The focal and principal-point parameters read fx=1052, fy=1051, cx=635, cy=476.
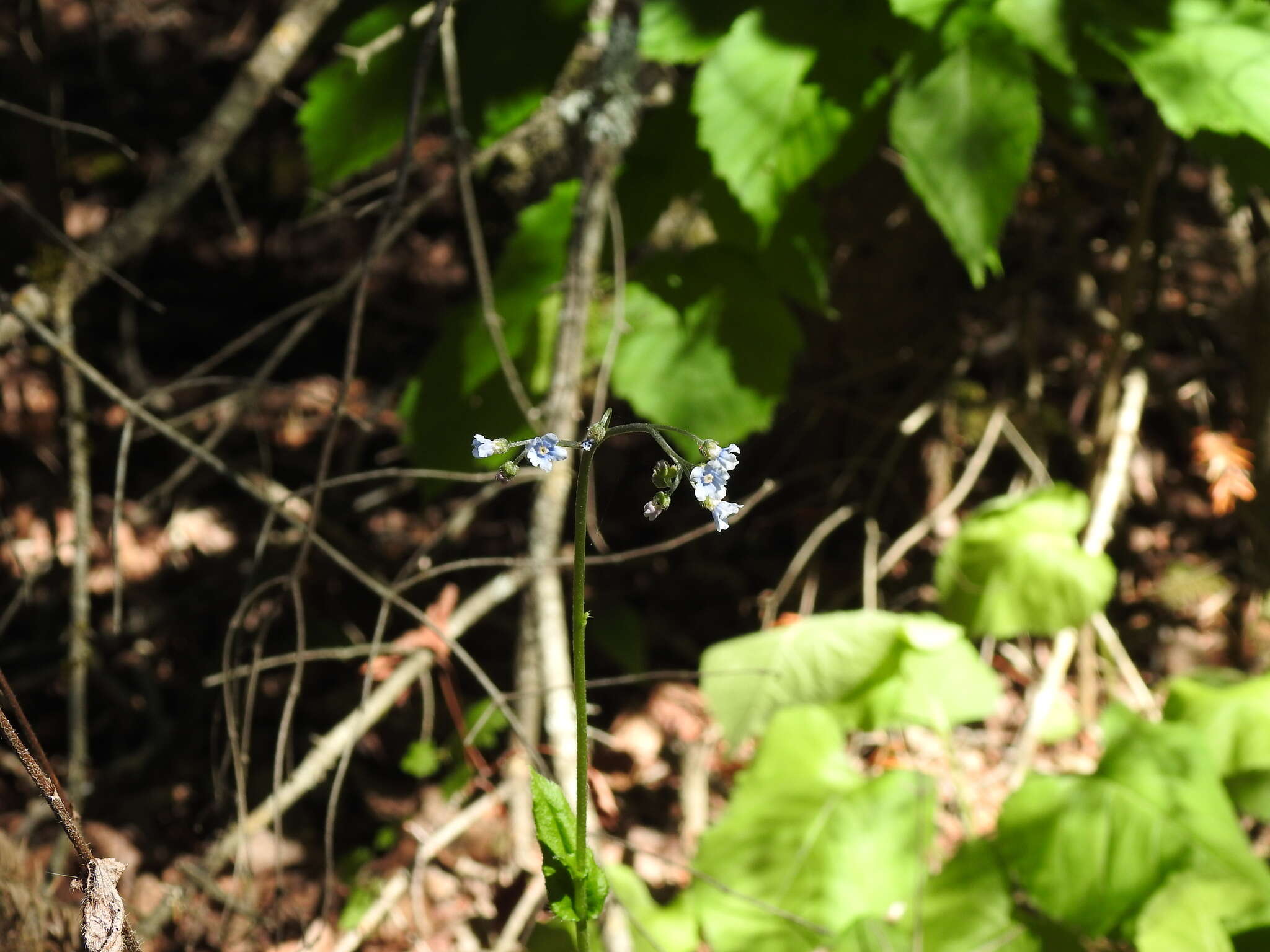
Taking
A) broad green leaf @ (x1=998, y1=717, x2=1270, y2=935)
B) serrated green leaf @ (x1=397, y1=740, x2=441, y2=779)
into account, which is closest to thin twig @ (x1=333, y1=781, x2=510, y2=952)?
serrated green leaf @ (x1=397, y1=740, x2=441, y2=779)

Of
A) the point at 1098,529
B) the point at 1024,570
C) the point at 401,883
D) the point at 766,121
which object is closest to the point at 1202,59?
the point at 766,121

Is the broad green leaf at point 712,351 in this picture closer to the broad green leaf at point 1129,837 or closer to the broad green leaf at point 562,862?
the broad green leaf at point 1129,837

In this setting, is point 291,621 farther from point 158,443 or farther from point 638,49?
point 638,49

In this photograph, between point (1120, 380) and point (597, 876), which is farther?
point (1120, 380)

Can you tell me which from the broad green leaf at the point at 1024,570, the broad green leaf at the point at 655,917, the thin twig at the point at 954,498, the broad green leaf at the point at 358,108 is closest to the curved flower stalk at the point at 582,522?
the broad green leaf at the point at 655,917

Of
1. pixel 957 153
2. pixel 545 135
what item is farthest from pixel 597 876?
pixel 545 135

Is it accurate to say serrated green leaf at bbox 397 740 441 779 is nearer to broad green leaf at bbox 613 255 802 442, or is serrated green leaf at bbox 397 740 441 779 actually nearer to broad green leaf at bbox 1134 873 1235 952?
broad green leaf at bbox 613 255 802 442
